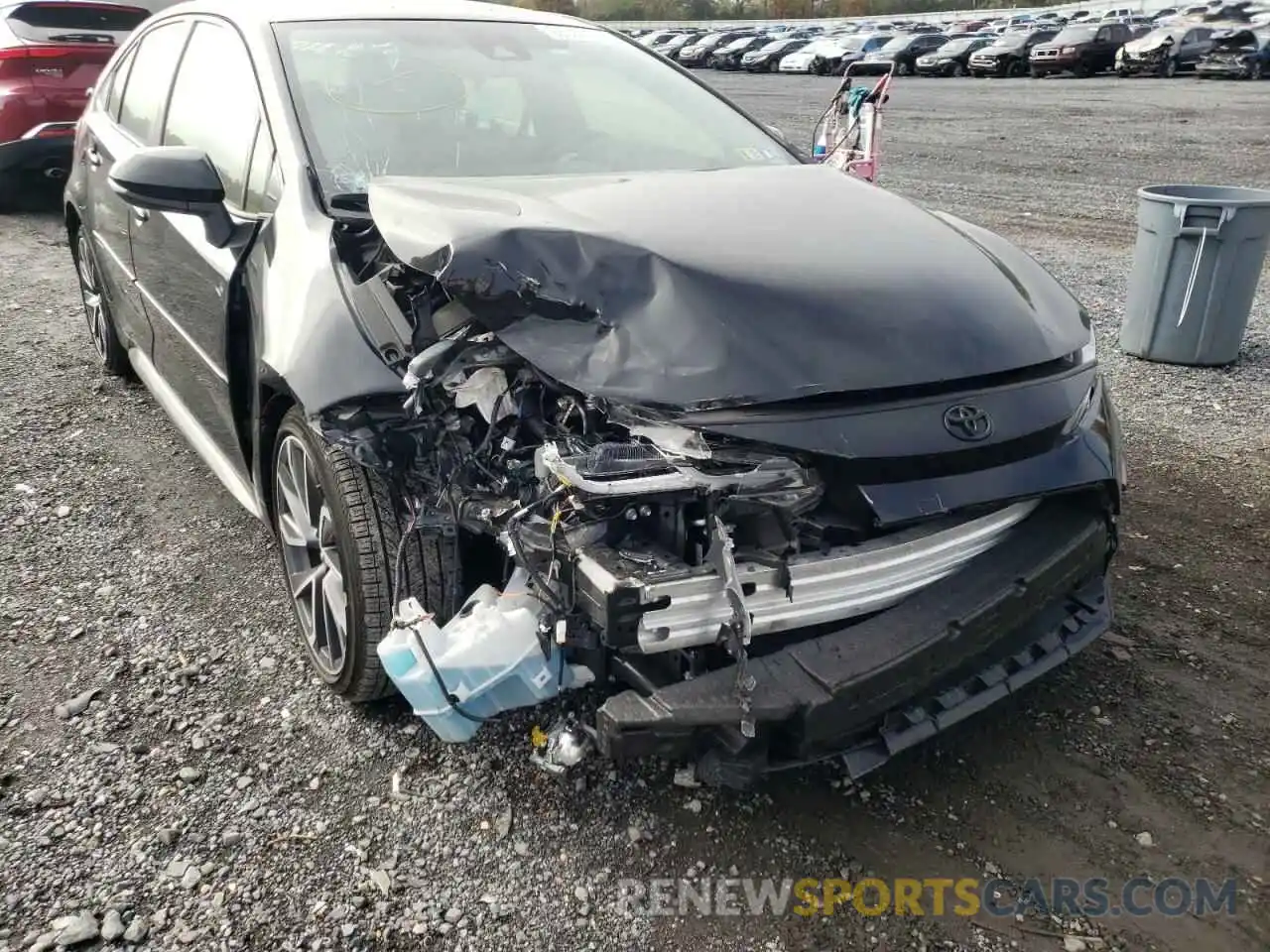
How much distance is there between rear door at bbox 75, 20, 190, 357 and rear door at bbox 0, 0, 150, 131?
393 cm

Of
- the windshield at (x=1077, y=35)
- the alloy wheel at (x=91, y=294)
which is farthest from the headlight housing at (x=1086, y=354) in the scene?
the windshield at (x=1077, y=35)

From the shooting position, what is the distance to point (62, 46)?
25.7ft

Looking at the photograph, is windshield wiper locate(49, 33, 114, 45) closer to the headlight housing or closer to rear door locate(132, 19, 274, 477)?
rear door locate(132, 19, 274, 477)

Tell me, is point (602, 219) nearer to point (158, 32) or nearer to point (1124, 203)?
point (158, 32)

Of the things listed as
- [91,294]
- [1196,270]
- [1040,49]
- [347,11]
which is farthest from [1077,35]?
[347,11]

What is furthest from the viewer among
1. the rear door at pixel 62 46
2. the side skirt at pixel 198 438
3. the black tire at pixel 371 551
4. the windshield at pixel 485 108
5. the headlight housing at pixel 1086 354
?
the rear door at pixel 62 46

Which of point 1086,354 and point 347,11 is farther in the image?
point 347,11

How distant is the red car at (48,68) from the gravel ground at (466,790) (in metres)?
5.42

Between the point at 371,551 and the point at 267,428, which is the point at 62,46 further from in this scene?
the point at 371,551

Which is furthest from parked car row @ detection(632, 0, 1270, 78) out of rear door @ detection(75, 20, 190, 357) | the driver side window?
the driver side window

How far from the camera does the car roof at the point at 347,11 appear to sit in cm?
322

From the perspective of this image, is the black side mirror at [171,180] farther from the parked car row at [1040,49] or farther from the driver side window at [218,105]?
the parked car row at [1040,49]

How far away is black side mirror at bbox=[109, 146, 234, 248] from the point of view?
2.70 meters

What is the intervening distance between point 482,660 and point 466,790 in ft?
1.48
